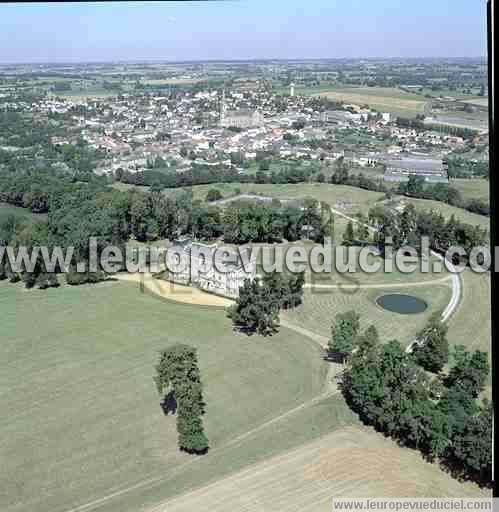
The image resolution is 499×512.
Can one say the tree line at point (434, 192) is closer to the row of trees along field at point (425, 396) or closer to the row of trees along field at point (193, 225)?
the row of trees along field at point (193, 225)

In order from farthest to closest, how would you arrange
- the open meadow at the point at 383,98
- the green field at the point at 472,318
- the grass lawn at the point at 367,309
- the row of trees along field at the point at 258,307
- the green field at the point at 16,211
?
the open meadow at the point at 383,98 < the green field at the point at 16,211 < the grass lawn at the point at 367,309 < the row of trees along field at the point at 258,307 < the green field at the point at 472,318

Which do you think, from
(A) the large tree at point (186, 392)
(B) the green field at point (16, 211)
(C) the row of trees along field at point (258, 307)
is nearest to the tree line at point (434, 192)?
(C) the row of trees along field at point (258, 307)

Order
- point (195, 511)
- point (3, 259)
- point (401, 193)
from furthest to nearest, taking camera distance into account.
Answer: point (401, 193) < point (3, 259) < point (195, 511)

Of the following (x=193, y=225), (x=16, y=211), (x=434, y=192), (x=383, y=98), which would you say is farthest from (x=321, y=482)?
(x=383, y=98)

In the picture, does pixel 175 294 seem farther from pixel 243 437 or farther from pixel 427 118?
pixel 427 118

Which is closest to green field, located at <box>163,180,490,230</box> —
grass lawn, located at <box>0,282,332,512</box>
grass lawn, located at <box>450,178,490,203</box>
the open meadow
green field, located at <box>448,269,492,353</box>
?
grass lawn, located at <box>450,178,490,203</box>

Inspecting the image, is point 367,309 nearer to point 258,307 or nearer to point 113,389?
point 258,307

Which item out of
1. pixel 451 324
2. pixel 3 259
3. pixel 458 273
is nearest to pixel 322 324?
pixel 451 324
